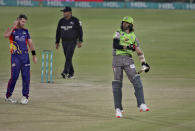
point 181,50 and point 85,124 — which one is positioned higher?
point 85,124

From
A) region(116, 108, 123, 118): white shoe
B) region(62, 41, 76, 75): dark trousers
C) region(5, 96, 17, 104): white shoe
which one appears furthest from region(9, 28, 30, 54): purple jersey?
region(62, 41, 76, 75): dark trousers

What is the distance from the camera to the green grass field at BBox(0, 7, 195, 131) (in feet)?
38.1

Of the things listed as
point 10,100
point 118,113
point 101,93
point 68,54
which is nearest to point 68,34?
point 68,54

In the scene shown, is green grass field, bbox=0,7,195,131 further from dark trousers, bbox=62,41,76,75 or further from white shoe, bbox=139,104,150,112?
dark trousers, bbox=62,41,76,75

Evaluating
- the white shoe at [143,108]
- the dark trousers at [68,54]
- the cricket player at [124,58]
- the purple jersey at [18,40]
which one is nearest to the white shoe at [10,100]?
the purple jersey at [18,40]

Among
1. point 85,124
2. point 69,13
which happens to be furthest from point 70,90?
point 85,124

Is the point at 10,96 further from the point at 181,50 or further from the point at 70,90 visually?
the point at 181,50

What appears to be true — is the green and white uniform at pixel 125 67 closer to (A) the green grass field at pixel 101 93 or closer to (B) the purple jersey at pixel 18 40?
(A) the green grass field at pixel 101 93

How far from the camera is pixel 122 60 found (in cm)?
1227

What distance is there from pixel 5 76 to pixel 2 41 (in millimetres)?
12586

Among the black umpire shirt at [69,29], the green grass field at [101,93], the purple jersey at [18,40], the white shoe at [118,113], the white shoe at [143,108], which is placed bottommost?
the green grass field at [101,93]

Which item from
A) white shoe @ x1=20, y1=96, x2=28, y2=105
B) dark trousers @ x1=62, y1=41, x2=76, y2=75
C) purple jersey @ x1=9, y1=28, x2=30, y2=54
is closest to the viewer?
purple jersey @ x1=9, y1=28, x2=30, y2=54

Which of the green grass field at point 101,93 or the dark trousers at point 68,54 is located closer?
the green grass field at point 101,93

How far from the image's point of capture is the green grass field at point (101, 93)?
11.6m
